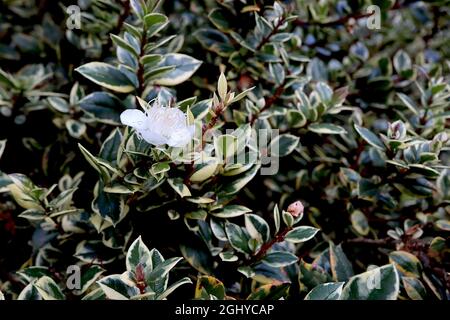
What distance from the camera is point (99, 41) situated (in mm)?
1507

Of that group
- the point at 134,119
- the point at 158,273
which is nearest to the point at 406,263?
the point at 158,273

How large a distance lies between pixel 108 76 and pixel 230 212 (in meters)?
0.43

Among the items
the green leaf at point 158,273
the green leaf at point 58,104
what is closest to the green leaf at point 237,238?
the green leaf at point 158,273

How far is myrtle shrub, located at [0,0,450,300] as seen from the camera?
1.01 meters

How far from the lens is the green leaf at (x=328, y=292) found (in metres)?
0.94

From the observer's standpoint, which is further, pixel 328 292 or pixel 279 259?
pixel 279 259

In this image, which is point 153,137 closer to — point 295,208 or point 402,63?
point 295,208

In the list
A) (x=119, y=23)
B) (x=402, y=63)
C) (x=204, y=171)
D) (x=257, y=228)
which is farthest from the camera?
(x=402, y=63)

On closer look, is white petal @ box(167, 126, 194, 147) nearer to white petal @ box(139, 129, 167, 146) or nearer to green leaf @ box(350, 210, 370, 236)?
Answer: white petal @ box(139, 129, 167, 146)

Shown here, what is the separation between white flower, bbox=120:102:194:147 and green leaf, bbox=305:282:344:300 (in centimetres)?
38

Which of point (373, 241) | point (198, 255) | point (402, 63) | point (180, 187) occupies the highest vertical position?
point (180, 187)

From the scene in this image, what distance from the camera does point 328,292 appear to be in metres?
0.97

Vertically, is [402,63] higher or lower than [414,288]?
higher

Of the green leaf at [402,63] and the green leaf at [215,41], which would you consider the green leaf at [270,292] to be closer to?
the green leaf at [215,41]
